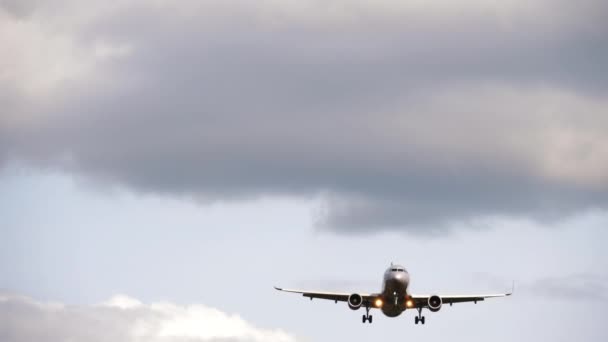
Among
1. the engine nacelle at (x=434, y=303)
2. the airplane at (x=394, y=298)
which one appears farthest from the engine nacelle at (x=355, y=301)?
the engine nacelle at (x=434, y=303)

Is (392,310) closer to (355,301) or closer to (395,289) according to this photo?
(355,301)

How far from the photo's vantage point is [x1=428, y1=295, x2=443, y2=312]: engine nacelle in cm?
13812

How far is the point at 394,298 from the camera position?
134125 millimetres

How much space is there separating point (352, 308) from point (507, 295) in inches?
685

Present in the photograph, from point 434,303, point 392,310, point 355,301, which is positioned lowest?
point 392,310

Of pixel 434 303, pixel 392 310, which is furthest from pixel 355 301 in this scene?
pixel 434 303

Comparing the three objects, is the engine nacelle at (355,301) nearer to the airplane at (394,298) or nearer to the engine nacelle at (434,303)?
the airplane at (394,298)

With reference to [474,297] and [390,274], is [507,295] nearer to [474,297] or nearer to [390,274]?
[474,297]

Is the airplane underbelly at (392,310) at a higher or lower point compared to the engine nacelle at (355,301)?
lower

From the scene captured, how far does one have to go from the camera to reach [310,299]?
14700 centimetres

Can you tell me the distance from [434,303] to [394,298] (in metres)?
6.38

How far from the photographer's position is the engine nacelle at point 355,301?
139 m

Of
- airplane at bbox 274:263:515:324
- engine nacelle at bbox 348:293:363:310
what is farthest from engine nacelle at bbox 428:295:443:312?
engine nacelle at bbox 348:293:363:310

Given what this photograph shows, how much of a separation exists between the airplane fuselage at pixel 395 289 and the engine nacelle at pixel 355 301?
3.13 m
